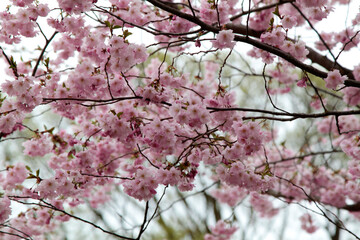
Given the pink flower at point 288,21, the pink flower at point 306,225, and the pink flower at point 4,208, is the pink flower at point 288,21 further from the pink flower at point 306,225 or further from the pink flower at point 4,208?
the pink flower at point 306,225

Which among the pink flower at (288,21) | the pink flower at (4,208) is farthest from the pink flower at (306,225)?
the pink flower at (4,208)

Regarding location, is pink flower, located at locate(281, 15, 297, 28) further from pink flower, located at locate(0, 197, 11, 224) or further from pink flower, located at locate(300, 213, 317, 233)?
pink flower, located at locate(300, 213, 317, 233)

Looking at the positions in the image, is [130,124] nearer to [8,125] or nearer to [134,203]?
[8,125]

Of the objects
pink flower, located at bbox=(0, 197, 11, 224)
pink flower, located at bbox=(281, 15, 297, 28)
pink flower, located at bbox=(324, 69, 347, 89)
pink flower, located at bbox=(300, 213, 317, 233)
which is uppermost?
pink flower, located at bbox=(300, 213, 317, 233)

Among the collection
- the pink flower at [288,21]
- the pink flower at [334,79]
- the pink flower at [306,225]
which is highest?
the pink flower at [306,225]

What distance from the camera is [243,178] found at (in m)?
2.81

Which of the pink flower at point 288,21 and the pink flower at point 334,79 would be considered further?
the pink flower at point 288,21

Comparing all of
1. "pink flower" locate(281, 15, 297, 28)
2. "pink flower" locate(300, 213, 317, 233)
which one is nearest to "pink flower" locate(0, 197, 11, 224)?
"pink flower" locate(281, 15, 297, 28)

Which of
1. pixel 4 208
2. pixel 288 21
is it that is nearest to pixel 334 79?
pixel 288 21

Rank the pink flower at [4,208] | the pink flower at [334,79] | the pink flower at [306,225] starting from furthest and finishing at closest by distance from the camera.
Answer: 1. the pink flower at [306,225]
2. the pink flower at [4,208]
3. the pink flower at [334,79]

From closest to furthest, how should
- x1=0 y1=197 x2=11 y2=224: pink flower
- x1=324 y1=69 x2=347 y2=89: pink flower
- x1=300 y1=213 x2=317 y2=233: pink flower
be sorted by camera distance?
x1=324 y1=69 x2=347 y2=89: pink flower → x1=0 y1=197 x2=11 y2=224: pink flower → x1=300 y1=213 x2=317 y2=233: pink flower

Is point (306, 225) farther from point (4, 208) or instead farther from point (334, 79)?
point (4, 208)

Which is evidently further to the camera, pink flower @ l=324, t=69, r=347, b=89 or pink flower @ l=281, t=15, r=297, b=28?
pink flower @ l=281, t=15, r=297, b=28

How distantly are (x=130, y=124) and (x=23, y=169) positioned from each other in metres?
1.97
